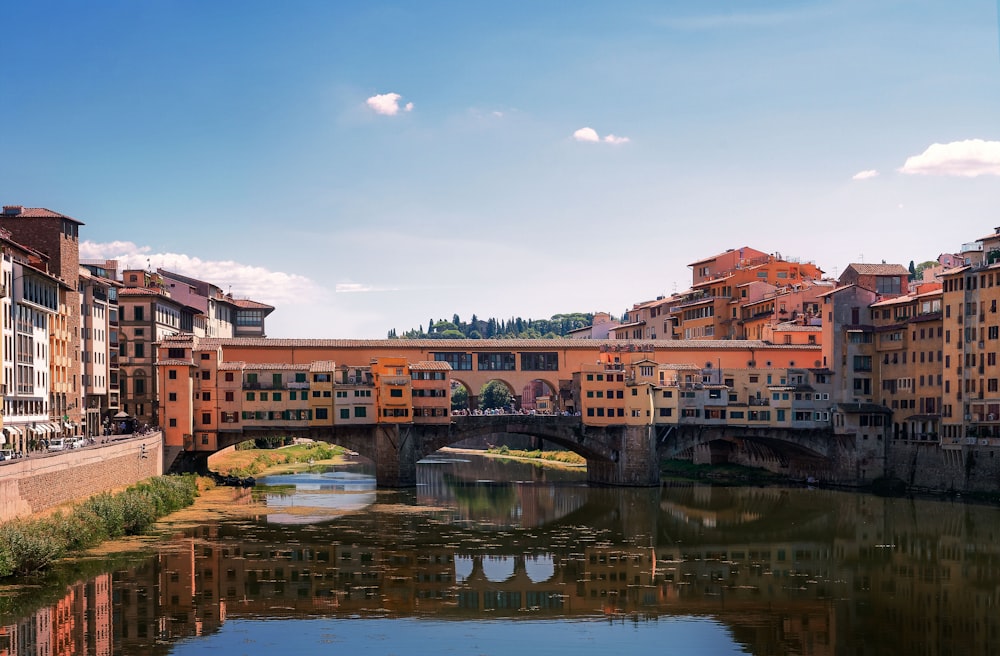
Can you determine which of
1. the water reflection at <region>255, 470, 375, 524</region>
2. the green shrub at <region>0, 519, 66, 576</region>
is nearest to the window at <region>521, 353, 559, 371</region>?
the water reflection at <region>255, 470, 375, 524</region>

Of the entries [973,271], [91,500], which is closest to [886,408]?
[973,271]

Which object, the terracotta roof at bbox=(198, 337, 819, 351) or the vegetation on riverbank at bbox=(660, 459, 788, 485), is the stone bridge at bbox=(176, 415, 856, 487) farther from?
the terracotta roof at bbox=(198, 337, 819, 351)

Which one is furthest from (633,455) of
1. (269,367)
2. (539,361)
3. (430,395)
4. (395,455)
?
(269,367)

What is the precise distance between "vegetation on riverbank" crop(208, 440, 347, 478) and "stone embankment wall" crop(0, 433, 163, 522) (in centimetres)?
1882

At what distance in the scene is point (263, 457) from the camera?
97.4 m

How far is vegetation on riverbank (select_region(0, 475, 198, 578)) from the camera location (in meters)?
41.5

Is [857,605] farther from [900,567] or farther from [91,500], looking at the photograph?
[91,500]

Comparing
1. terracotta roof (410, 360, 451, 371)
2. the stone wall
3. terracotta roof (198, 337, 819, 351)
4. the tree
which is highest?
terracotta roof (198, 337, 819, 351)

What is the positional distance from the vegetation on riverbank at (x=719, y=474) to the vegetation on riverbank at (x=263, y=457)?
29.0m

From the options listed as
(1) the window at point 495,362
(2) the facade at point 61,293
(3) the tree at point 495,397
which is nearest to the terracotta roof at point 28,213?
(2) the facade at point 61,293

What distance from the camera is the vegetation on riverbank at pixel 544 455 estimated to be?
10131 cm

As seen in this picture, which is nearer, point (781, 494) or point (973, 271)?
point (973, 271)

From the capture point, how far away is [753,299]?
3937 inches

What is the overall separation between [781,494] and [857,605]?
Answer: 34212 mm
